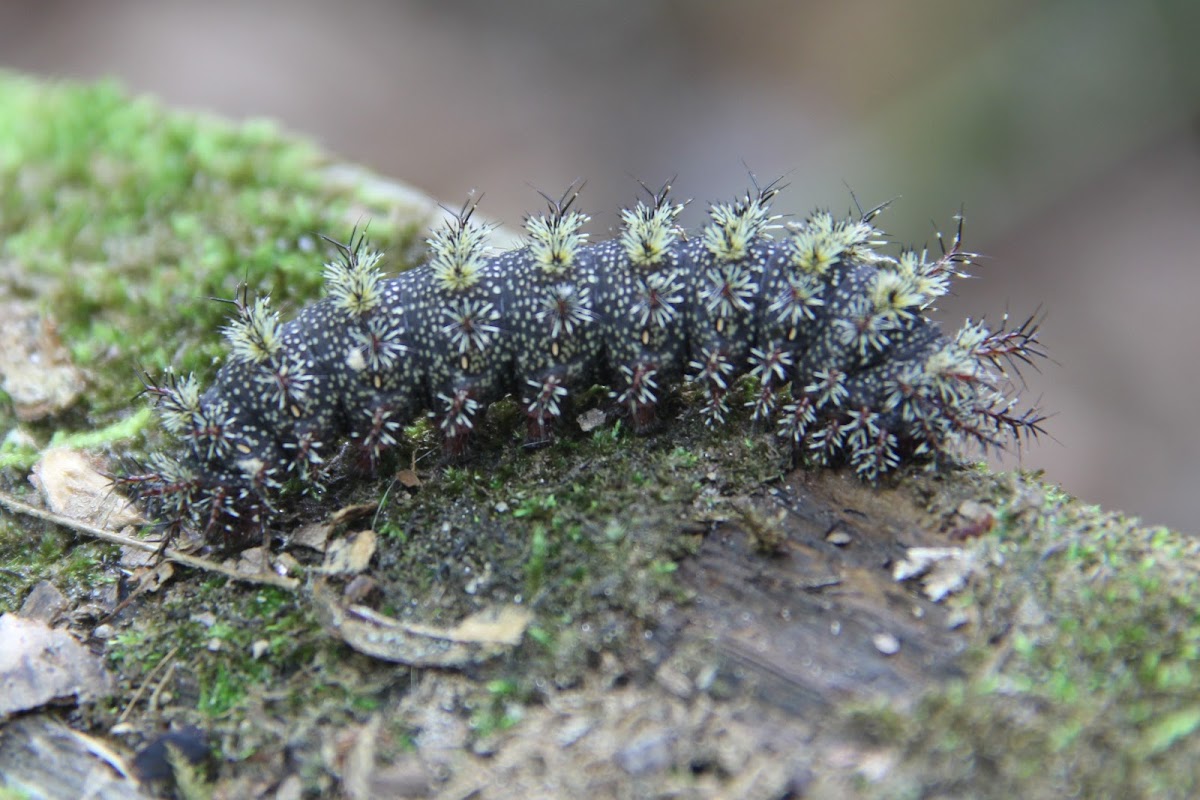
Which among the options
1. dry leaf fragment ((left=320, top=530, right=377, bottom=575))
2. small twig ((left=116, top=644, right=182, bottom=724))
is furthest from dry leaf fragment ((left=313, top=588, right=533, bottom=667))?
small twig ((left=116, top=644, right=182, bottom=724))

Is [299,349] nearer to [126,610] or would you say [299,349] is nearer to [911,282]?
[126,610]

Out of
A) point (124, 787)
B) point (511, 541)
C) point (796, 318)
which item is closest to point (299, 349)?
point (511, 541)

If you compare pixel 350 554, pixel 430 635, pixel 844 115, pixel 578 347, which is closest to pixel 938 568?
pixel 578 347

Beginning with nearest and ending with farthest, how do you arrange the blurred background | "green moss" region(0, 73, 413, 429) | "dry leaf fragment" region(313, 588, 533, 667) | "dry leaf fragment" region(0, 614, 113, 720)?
"dry leaf fragment" region(313, 588, 533, 667)
"dry leaf fragment" region(0, 614, 113, 720)
"green moss" region(0, 73, 413, 429)
the blurred background

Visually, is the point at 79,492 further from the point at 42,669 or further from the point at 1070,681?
the point at 1070,681

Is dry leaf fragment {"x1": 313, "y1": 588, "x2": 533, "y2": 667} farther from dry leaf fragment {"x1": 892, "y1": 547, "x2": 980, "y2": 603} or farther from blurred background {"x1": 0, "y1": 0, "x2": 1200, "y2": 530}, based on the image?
blurred background {"x1": 0, "y1": 0, "x2": 1200, "y2": 530}

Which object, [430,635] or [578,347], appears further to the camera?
[578,347]
